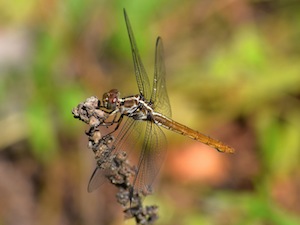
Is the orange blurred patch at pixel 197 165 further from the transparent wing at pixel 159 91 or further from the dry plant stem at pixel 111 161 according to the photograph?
the dry plant stem at pixel 111 161

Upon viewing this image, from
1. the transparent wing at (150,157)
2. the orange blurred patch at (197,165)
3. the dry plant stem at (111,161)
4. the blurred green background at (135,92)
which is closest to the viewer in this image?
the dry plant stem at (111,161)

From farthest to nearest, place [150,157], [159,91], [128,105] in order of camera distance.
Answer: [159,91] → [128,105] → [150,157]

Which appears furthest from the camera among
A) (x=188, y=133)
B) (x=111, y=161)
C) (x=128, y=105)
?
(x=188, y=133)

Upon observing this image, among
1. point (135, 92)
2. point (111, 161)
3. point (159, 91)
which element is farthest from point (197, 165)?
point (111, 161)

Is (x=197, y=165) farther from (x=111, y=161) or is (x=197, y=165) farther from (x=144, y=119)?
(x=111, y=161)

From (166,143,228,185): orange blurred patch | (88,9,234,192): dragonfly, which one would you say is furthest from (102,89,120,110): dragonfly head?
(166,143,228,185): orange blurred patch

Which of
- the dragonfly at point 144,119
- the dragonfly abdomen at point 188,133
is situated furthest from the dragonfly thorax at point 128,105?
the dragonfly abdomen at point 188,133
